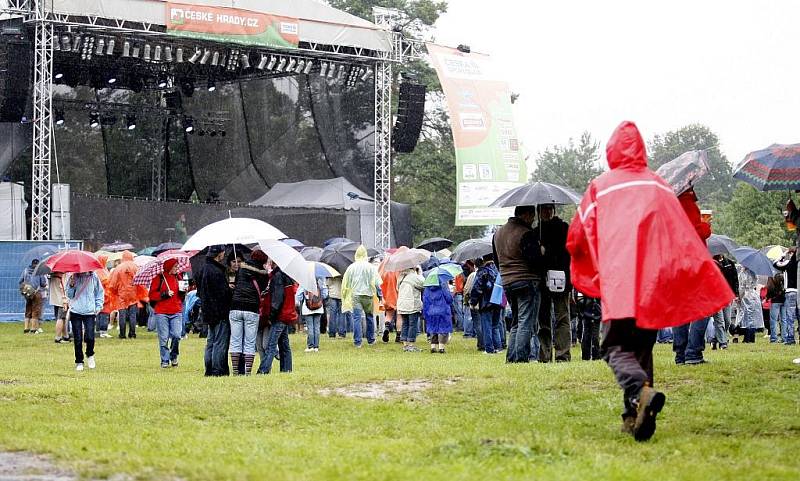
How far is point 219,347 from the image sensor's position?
1459 cm

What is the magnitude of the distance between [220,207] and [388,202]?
4.75m

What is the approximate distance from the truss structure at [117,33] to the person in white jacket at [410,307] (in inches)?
490

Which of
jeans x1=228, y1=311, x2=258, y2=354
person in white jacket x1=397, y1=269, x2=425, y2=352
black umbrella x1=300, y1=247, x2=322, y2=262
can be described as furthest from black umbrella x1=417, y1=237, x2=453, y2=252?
jeans x1=228, y1=311, x2=258, y2=354

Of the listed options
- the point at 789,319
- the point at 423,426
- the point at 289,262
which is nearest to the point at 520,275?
the point at 289,262

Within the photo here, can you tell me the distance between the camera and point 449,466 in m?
6.69

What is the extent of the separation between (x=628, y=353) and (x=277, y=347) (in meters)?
7.73

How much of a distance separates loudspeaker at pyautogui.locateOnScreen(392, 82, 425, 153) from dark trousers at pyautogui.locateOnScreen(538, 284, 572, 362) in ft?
77.2

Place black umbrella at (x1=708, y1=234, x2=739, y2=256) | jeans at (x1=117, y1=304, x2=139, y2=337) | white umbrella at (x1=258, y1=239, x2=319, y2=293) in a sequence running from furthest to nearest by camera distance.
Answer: jeans at (x1=117, y1=304, x2=139, y2=337) < black umbrella at (x1=708, y1=234, x2=739, y2=256) < white umbrella at (x1=258, y1=239, x2=319, y2=293)

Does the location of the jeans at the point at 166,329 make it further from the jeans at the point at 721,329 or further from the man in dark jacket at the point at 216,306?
the jeans at the point at 721,329

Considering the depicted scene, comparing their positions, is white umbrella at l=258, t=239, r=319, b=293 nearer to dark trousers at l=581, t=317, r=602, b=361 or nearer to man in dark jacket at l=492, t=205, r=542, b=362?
man in dark jacket at l=492, t=205, r=542, b=362

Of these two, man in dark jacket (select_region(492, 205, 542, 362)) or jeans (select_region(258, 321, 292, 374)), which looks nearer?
man in dark jacket (select_region(492, 205, 542, 362))

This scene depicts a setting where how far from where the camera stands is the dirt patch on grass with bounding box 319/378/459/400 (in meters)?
10.4

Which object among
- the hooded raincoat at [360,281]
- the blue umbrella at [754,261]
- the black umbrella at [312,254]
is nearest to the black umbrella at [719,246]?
the blue umbrella at [754,261]

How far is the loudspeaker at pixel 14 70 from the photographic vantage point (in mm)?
30095
